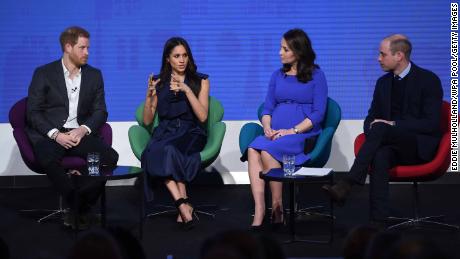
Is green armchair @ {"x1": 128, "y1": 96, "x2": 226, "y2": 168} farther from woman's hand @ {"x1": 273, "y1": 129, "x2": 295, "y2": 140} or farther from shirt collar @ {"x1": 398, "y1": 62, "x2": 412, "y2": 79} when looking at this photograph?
shirt collar @ {"x1": 398, "y1": 62, "x2": 412, "y2": 79}

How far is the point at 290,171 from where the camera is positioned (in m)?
4.28

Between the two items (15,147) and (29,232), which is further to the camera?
(15,147)

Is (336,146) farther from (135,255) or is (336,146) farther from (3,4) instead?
(135,255)

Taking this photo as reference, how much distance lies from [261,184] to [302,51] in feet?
3.31

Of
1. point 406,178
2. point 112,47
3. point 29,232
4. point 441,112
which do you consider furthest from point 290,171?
point 112,47

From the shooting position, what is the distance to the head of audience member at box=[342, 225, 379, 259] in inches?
37.4

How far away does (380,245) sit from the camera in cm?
89

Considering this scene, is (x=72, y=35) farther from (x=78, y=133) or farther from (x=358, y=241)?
(x=358, y=241)

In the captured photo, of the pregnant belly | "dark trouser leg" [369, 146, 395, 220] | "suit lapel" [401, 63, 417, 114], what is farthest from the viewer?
the pregnant belly

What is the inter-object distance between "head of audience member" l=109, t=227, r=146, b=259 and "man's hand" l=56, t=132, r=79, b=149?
4.09m

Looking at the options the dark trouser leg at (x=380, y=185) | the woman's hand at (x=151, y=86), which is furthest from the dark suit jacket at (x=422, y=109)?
the woman's hand at (x=151, y=86)

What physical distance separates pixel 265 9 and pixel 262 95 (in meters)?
0.80

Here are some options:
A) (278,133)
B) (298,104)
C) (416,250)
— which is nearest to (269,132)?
(278,133)

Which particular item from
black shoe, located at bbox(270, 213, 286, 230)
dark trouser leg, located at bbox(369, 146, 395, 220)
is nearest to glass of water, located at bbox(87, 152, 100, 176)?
black shoe, located at bbox(270, 213, 286, 230)
